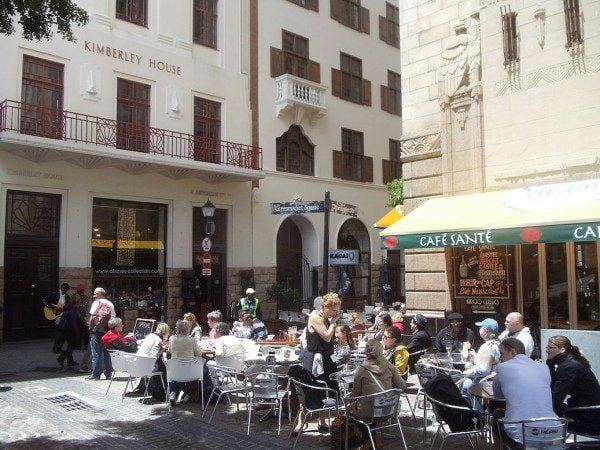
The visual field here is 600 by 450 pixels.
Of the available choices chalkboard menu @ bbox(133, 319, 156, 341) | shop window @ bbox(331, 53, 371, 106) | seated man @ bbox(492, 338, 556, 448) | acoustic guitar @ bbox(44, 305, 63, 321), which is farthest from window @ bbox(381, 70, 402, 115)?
seated man @ bbox(492, 338, 556, 448)

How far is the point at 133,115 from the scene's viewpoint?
16969 millimetres

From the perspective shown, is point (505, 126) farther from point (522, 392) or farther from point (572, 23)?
point (522, 392)

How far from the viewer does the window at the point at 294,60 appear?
2095 centimetres

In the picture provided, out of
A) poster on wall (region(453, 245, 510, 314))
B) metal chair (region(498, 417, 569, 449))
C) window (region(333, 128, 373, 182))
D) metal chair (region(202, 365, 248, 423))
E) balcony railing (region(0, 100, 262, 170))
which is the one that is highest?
window (region(333, 128, 373, 182))

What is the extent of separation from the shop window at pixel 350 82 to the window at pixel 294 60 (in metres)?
1.04

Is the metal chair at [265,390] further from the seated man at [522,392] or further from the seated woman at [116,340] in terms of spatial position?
the seated woman at [116,340]

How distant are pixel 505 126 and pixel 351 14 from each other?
15967mm

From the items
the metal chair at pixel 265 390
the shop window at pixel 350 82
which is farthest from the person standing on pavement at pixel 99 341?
the shop window at pixel 350 82

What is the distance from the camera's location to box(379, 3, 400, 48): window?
25750 millimetres

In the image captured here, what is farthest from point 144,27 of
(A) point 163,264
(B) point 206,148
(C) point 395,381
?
(C) point 395,381

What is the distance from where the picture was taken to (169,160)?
1633 centimetres

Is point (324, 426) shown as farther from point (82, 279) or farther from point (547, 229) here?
point (82, 279)

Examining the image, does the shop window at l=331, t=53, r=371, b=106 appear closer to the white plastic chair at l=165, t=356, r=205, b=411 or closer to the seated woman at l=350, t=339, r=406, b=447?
the white plastic chair at l=165, t=356, r=205, b=411

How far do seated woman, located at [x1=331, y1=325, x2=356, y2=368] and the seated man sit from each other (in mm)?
2956
